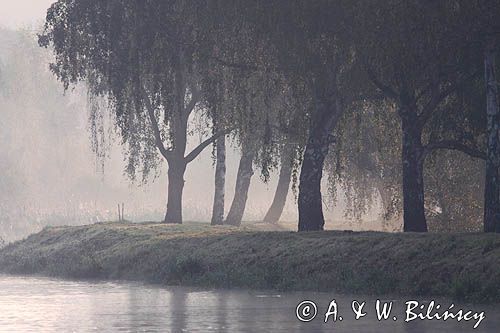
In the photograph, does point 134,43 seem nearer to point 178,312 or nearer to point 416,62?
point 416,62

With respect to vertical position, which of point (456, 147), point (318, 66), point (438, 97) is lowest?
point (456, 147)

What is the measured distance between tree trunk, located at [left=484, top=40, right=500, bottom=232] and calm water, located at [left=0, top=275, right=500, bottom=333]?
4.93 m

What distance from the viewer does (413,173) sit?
34.8 m

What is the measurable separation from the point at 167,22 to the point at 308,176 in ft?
19.1

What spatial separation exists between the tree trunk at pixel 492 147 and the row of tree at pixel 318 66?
0.03m

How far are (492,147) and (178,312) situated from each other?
975 centimetres

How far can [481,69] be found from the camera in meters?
33.2

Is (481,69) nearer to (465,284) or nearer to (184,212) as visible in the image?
(465,284)

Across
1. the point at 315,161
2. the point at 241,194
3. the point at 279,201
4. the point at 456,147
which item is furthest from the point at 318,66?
the point at 279,201

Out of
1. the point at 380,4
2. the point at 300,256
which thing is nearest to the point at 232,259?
the point at 300,256

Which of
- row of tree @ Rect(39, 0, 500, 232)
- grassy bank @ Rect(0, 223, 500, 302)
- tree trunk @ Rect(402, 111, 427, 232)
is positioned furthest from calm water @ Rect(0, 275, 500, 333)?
tree trunk @ Rect(402, 111, 427, 232)

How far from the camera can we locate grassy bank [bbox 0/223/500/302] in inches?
1089

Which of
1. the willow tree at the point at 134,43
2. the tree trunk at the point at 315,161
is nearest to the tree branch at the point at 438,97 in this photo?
the tree trunk at the point at 315,161

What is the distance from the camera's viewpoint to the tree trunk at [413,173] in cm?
3472
